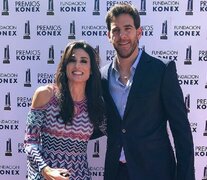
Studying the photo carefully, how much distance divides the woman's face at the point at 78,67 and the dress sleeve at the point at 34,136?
29 centimetres

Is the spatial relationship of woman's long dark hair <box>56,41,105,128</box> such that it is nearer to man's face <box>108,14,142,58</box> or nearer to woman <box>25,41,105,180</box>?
woman <box>25,41,105,180</box>

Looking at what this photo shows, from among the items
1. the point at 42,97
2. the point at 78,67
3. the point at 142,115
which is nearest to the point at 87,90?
the point at 78,67

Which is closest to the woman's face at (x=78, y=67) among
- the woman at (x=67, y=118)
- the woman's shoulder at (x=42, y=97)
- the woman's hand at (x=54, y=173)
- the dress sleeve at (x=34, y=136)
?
the woman at (x=67, y=118)

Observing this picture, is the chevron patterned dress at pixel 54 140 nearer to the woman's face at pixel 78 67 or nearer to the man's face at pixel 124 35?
the woman's face at pixel 78 67

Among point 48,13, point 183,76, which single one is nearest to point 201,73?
point 183,76

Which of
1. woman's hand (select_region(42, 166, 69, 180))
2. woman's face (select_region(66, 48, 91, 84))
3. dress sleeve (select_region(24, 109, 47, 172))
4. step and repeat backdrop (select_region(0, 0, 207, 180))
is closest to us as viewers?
woman's hand (select_region(42, 166, 69, 180))

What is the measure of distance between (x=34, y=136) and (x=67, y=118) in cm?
23

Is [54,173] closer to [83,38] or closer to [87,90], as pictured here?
[87,90]

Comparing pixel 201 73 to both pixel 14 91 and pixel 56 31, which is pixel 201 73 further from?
pixel 14 91

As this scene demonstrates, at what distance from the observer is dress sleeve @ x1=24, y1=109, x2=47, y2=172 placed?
214 cm

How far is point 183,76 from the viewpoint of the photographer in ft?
9.66

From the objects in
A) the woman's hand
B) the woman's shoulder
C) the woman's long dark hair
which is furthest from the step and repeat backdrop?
the woman's hand

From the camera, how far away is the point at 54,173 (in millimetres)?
2018

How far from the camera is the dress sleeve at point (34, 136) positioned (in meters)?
2.14
